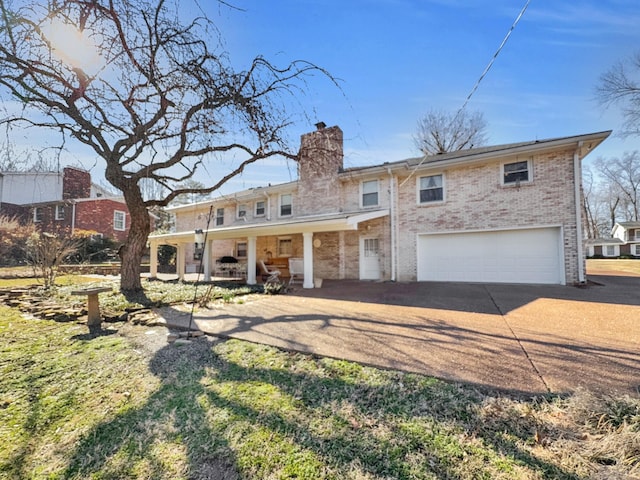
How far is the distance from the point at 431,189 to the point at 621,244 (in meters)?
40.4

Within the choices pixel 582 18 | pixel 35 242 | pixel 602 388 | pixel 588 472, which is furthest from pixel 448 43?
pixel 35 242

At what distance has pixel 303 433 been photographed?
7.80 ft

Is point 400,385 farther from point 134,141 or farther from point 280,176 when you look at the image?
point 134,141

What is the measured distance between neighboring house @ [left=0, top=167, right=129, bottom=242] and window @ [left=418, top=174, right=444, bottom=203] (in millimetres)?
22727

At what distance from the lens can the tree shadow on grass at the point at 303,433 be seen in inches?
79.4

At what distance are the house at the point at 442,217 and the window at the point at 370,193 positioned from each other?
0.04m

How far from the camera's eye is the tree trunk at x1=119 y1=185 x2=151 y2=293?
31.6ft

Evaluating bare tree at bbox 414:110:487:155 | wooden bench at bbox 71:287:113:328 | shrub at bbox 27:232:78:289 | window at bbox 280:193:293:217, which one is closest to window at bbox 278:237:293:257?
window at bbox 280:193:293:217

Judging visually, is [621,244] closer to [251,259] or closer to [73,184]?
[251,259]

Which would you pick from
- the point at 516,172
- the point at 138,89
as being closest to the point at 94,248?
the point at 138,89

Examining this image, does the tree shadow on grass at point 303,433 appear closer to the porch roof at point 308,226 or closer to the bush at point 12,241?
the porch roof at point 308,226

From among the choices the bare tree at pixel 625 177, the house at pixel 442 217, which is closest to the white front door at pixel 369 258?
the house at pixel 442 217

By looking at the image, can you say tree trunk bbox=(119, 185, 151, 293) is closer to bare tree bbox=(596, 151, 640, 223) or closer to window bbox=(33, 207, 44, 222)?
window bbox=(33, 207, 44, 222)

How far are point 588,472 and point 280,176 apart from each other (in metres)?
8.22
